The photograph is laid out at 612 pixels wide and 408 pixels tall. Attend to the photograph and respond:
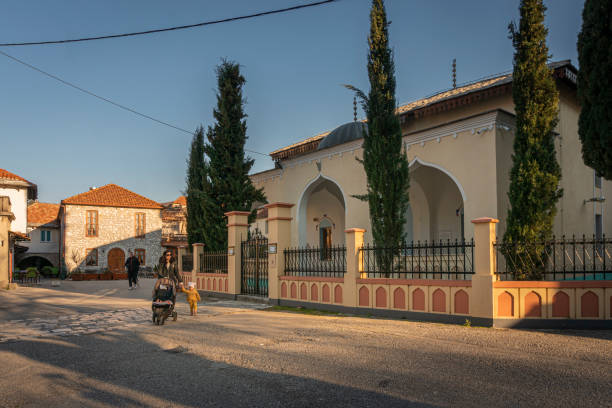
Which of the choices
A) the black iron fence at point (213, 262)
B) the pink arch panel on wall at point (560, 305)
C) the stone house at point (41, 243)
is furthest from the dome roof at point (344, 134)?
the stone house at point (41, 243)

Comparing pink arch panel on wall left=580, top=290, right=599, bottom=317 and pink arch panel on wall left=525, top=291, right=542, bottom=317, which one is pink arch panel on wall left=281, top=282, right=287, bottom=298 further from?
pink arch panel on wall left=580, top=290, right=599, bottom=317

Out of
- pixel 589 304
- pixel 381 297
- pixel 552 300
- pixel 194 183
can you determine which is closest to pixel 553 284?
pixel 552 300

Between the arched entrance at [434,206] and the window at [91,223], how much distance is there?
26789mm

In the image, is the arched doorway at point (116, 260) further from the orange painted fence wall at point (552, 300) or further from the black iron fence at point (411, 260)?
the orange painted fence wall at point (552, 300)

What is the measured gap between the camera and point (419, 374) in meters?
5.12

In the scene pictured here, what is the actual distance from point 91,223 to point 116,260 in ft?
11.1

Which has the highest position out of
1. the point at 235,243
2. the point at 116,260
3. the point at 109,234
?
the point at 109,234

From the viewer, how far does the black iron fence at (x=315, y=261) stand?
1105 centimetres

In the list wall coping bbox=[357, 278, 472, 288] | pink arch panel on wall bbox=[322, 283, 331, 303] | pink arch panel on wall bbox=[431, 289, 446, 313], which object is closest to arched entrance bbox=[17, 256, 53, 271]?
pink arch panel on wall bbox=[322, 283, 331, 303]

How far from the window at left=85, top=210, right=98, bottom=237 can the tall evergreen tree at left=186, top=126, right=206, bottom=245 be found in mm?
17985

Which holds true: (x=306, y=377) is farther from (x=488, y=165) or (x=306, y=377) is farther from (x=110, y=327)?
(x=488, y=165)

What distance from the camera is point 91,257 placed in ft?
116

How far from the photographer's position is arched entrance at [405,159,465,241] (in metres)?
17.1

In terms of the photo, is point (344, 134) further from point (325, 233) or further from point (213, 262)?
point (213, 262)
